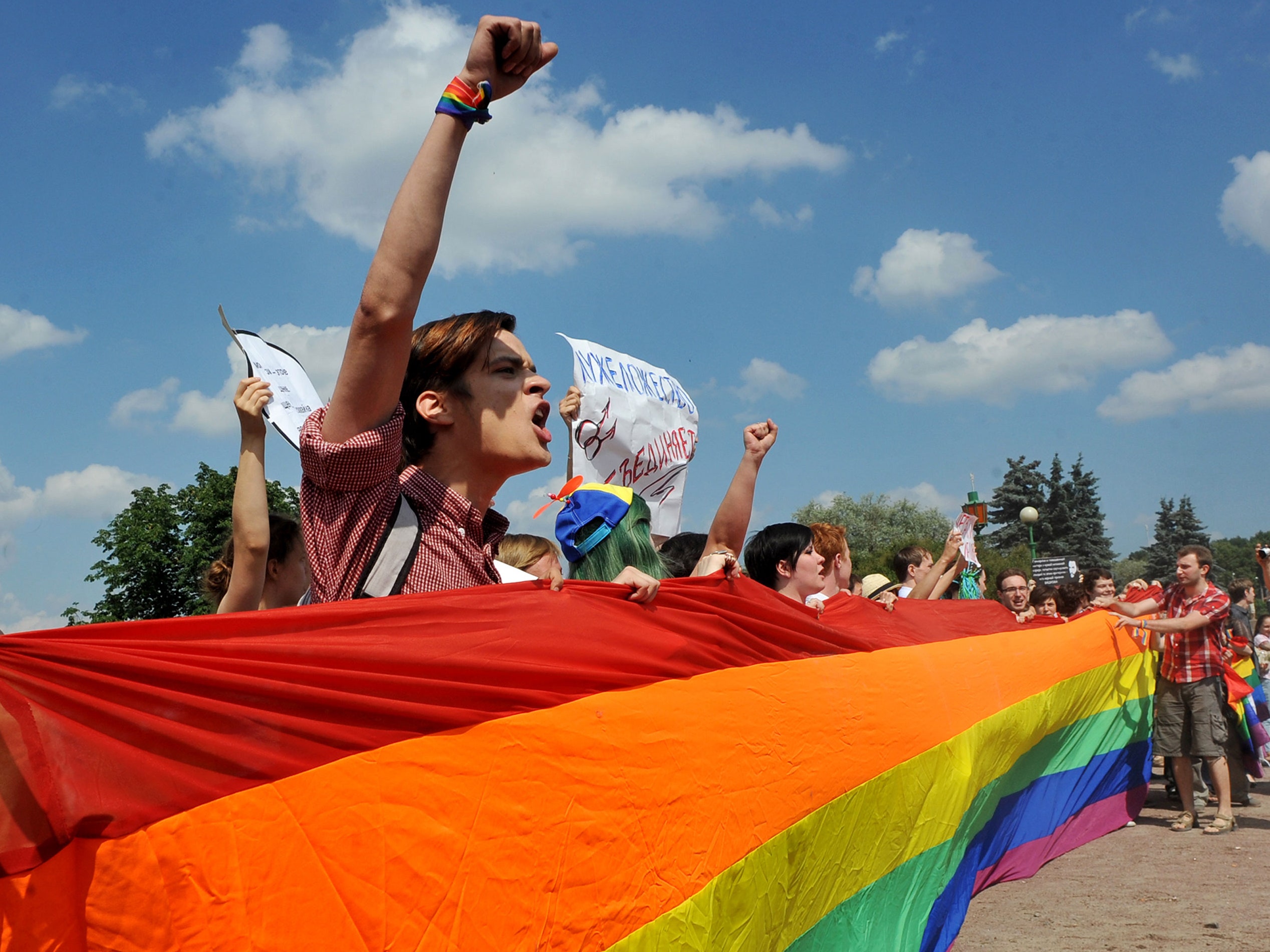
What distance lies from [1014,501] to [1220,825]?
249ft

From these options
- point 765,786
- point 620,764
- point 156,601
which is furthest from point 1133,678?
point 156,601

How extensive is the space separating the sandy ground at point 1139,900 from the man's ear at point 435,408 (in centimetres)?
408

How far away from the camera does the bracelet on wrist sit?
176 cm

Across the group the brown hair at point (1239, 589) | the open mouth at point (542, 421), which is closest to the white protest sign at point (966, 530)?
the brown hair at point (1239, 589)

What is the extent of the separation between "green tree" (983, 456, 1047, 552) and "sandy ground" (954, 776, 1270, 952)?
72667 mm

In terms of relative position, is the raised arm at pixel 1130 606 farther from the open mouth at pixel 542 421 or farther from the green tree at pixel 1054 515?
the green tree at pixel 1054 515

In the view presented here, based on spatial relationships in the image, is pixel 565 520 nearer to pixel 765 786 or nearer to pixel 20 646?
pixel 765 786

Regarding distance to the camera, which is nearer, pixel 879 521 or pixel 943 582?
pixel 943 582

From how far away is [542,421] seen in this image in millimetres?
2264

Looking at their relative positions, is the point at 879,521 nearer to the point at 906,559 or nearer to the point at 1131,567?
the point at 1131,567

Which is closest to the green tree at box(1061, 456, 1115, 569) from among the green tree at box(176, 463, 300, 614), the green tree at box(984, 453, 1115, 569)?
the green tree at box(984, 453, 1115, 569)

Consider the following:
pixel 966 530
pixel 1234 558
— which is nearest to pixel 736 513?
pixel 966 530

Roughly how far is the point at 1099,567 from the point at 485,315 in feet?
24.1

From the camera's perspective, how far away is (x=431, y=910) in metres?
1.63
